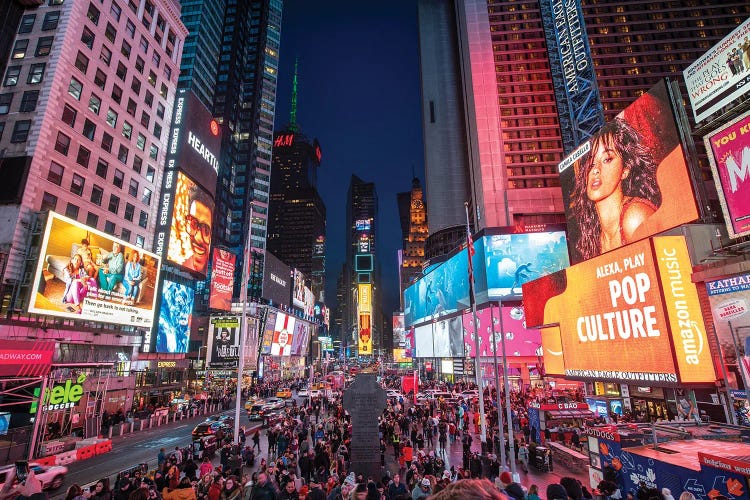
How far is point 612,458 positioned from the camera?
43.8 ft

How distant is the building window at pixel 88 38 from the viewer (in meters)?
35.0

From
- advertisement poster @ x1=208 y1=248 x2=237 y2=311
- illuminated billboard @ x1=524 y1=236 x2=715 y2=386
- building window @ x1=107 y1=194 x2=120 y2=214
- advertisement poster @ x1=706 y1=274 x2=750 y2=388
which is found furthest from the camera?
advertisement poster @ x1=208 y1=248 x2=237 y2=311

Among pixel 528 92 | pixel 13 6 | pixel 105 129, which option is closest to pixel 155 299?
pixel 105 129

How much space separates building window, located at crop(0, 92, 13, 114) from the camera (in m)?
31.2

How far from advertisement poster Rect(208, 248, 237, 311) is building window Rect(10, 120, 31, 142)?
2395 cm

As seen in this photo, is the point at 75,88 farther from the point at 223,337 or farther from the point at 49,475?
the point at 223,337

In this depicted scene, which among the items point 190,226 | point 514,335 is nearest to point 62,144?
point 190,226

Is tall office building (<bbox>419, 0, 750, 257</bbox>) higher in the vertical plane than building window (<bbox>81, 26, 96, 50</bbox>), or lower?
higher

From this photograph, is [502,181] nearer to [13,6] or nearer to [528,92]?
[528,92]

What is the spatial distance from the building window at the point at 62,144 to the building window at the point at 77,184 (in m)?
2.11

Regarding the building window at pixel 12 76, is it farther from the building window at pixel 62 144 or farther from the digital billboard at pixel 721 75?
the digital billboard at pixel 721 75

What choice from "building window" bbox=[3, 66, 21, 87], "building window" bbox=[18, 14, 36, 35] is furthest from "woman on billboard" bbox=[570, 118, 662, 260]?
"building window" bbox=[18, 14, 36, 35]

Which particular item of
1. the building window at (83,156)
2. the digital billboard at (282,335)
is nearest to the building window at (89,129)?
the building window at (83,156)

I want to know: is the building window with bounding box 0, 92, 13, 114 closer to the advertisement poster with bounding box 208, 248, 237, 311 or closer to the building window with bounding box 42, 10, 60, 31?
the building window with bounding box 42, 10, 60, 31
